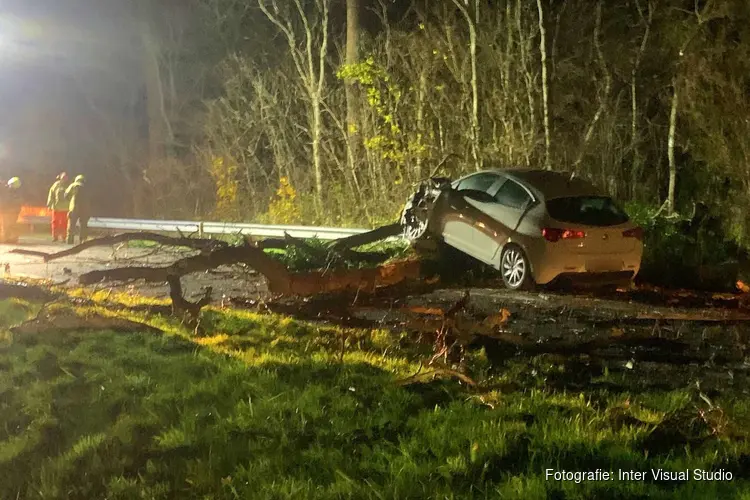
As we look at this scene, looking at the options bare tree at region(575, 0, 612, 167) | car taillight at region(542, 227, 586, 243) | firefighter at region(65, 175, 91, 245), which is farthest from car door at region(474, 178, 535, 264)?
firefighter at region(65, 175, 91, 245)

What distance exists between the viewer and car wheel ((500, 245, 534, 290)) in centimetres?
848

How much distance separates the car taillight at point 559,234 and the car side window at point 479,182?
140 cm

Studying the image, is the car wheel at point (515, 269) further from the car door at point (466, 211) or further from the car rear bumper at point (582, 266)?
the car door at point (466, 211)

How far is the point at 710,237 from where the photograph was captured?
1223 cm

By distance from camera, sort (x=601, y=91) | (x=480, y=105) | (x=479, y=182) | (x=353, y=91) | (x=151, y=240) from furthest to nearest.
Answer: (x=601, y=91)
(x=353, y=91)
(x=480, y=105)
(x=479, y=182)
(x=151, y=240)

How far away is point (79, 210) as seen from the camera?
14.4m

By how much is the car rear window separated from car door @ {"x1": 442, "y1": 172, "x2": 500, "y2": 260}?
112 centimetres

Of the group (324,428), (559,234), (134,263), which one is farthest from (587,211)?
(134,263)

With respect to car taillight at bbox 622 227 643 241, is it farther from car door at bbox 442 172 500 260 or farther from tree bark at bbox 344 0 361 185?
tree bark at bbox 344 0 361 185

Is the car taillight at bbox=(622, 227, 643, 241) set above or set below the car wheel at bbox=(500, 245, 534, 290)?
above

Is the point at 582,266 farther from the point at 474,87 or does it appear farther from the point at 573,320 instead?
the point at 474,87

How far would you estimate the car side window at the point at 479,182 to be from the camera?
9.34 metres

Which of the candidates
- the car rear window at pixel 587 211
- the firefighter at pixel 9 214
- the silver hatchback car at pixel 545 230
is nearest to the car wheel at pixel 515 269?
the silver hatchback car at pixel 545 230

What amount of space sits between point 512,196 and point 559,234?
96cm
